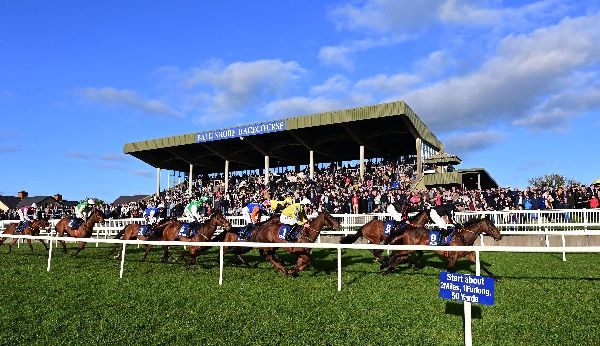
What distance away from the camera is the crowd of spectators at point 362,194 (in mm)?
18312

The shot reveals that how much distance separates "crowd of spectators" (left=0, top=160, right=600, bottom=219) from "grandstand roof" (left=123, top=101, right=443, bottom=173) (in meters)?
1.69

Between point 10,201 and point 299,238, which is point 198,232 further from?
point 10,201

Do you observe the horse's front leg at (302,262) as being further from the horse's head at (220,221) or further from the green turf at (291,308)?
the horse's head at (220,221)

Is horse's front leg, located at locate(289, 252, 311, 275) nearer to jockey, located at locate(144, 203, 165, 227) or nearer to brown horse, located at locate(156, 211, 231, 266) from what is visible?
brown horse, located at locate(156, 211, 231, 266)

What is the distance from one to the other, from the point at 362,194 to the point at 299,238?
45.0 ft

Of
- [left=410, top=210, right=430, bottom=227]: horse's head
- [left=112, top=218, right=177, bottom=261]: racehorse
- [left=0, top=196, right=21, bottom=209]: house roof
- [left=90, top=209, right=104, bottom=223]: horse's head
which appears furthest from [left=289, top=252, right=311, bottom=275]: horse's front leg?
[left=0, top=196, right=21, bottom=209]: house roof

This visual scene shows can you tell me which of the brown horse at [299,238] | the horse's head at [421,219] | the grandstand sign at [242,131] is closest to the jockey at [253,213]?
the brown horse at [299,238]

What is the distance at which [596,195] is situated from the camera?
1791cm

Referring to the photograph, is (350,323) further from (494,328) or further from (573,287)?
(573,287)

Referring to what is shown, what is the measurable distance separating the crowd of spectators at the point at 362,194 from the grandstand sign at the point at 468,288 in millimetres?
8607

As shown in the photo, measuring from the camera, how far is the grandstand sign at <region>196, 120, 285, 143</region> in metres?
33.5

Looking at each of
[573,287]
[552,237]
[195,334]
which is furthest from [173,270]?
[552,237]

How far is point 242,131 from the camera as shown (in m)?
35.5

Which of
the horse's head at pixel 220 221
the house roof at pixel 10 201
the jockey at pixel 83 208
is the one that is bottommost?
the horse's head at pixel 220 221
